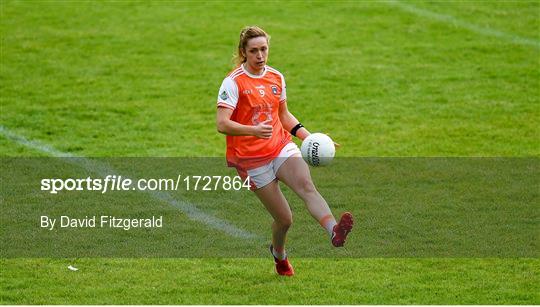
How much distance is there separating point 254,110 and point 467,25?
12614mm

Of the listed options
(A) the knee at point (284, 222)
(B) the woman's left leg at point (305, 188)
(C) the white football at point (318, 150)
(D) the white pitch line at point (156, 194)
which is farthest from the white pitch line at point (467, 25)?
(B) the woman's left leg at point (305, 188)

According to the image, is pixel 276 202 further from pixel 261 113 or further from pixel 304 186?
pixel 261 113

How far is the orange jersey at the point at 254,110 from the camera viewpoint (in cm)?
949

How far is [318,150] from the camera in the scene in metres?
9.59

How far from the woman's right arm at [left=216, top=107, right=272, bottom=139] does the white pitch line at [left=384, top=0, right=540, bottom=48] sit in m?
12.0

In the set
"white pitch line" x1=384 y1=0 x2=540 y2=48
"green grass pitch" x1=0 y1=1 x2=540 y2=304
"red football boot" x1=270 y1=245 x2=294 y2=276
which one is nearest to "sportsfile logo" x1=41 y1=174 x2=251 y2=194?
"green grass pitch" x1=0 y1=1 x2=540 y2=304

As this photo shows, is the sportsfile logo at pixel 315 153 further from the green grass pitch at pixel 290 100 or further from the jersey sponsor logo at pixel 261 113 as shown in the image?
the green grass pitch at pixel 290 100

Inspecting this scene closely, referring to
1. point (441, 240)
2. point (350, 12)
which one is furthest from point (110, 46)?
point (441, 240)

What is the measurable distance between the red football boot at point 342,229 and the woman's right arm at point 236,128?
0.99 m

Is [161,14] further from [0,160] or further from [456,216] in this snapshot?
[456,216]

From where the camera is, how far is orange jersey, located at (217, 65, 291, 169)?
9.49 meters

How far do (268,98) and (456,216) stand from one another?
3.62m

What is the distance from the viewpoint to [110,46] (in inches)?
809

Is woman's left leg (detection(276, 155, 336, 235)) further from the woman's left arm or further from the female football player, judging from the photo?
the woman's left arm
